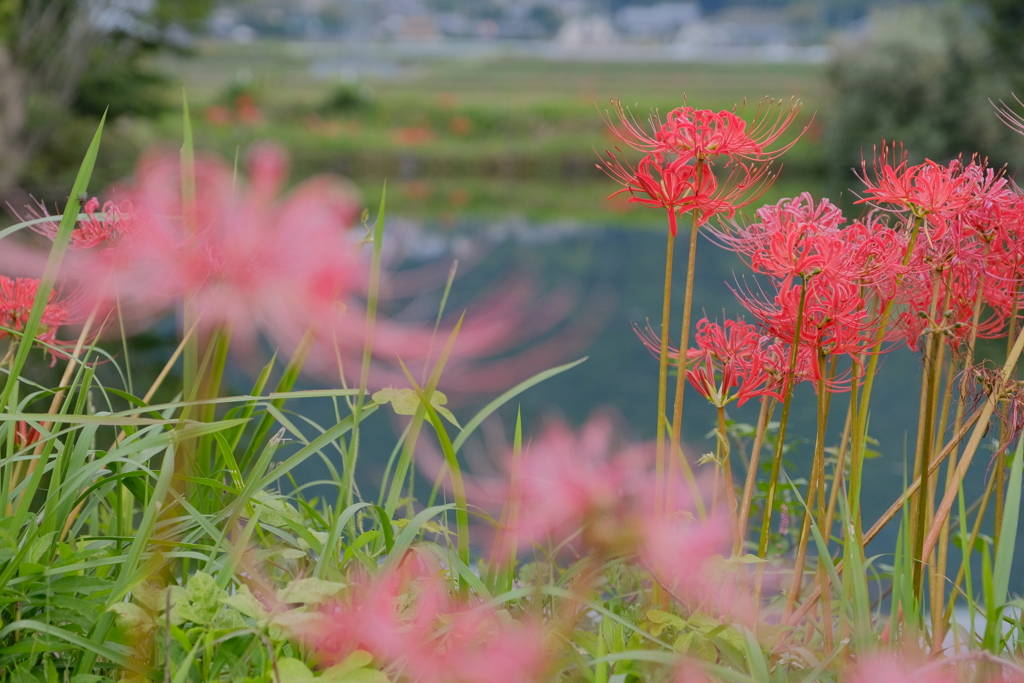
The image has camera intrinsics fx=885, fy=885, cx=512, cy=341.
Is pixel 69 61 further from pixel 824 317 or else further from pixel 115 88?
pixel 824 317

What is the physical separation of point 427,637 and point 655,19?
63448 millimetres

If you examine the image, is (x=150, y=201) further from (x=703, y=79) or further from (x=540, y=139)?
(x=703, y=79)

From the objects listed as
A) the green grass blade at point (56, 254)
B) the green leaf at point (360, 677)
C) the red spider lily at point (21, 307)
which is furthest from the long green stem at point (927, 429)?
the red spider lily at point (21, 307)

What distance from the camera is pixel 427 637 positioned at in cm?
79

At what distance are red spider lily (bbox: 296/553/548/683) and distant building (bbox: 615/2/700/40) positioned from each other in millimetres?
60031

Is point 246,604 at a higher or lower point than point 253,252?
lower

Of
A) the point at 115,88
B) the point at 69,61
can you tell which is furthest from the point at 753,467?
the point at 115,88

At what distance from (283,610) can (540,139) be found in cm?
2413

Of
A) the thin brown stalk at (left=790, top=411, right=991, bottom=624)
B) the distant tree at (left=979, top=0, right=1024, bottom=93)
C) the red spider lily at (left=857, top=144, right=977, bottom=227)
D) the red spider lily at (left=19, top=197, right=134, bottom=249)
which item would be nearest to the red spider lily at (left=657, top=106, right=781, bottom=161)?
the red spider lily at (left=857, top=144, right=977, bottom=227)

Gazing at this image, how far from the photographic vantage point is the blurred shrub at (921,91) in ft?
51.8

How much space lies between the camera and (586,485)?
72 centimetres

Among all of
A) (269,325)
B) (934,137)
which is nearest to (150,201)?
(269,325)

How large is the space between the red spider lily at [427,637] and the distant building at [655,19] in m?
60.0

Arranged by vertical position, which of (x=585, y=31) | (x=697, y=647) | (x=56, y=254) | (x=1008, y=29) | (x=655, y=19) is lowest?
(x=697, y=647)
